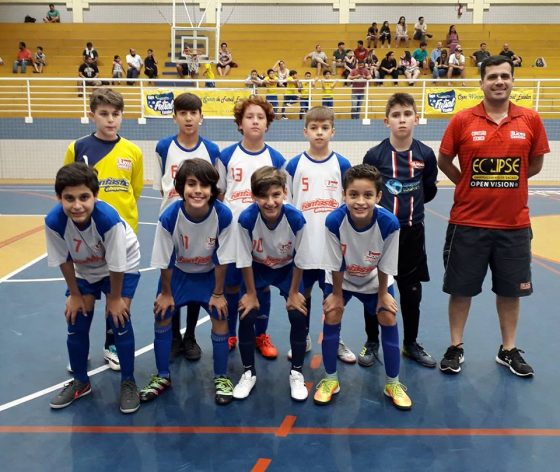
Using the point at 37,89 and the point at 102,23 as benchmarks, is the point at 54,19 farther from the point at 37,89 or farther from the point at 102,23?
the point at 37,89

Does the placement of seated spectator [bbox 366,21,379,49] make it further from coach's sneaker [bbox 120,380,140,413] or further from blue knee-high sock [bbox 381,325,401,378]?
coach's sneaker [bbox 120,380,140,413]

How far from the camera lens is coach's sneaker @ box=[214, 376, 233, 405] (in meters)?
3.63

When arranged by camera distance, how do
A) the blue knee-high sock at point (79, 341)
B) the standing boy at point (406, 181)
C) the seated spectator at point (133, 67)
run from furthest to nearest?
the seated spectator at point (133, 67)
the standing boy at point (406, 181)
the blue knee-high sock at point (79, 341)

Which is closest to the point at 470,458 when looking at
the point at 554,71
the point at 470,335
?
the point at 470,335

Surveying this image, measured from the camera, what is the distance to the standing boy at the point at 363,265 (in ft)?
11.0

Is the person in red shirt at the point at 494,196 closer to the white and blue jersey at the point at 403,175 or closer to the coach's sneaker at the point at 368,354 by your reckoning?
the white and blue jersey at the point at 403,175

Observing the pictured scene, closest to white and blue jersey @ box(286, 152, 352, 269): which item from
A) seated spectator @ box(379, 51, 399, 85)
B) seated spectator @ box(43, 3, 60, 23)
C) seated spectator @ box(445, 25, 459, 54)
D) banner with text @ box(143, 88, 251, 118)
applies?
banner with text @ box(143, 88, 251, 118)

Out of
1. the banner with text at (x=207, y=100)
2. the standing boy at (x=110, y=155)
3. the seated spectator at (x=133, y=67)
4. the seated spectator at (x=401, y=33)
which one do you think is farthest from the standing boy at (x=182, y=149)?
the seated spectator at (x=401, y=33)

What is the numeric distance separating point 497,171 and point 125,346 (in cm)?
280

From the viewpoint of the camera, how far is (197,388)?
3.86 m

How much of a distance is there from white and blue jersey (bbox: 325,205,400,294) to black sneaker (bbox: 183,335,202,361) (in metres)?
1.48

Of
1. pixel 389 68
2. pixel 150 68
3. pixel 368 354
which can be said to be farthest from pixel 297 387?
pixel 150 68

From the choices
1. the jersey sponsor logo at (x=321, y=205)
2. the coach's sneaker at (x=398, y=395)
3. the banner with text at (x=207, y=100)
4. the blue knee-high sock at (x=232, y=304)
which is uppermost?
the banner with text at (x=207, y=100)

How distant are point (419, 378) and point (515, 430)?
804 mm
